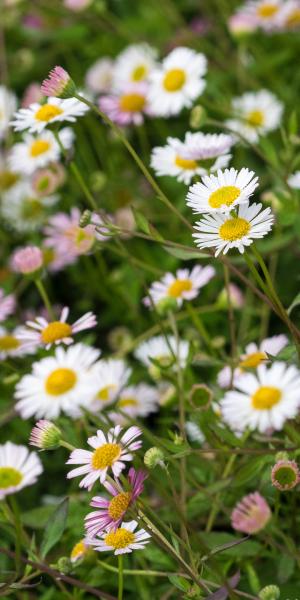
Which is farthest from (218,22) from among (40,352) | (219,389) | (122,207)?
(219,389)

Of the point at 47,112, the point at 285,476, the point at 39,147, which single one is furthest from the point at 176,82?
the point at 285,476

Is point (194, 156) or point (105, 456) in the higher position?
point (194, 156)

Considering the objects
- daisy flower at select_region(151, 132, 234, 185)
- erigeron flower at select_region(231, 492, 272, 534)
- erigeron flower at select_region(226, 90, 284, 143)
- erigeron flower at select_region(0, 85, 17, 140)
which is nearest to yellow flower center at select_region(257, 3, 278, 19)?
erigeron flower at select_region(226, 90, 284, 143)

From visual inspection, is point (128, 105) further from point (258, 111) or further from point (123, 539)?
point (123, 539)

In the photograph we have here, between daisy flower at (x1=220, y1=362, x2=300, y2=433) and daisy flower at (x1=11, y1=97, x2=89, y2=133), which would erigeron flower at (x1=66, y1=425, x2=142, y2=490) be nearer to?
daisy flower at (x1=220, y1=362, x2=300, y2=433)

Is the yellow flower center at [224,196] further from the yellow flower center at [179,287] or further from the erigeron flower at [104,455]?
the yellow flower center at [179,287]
